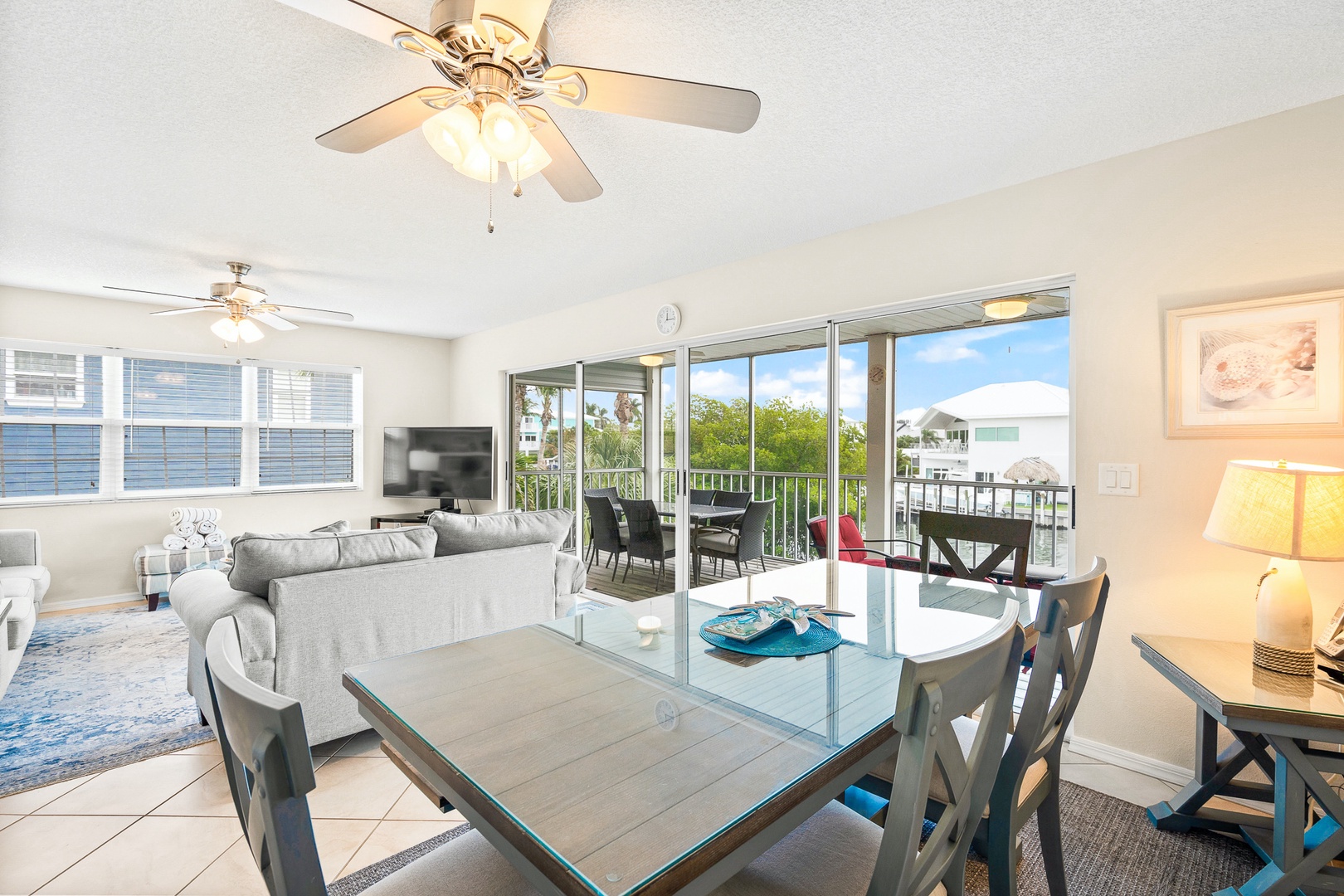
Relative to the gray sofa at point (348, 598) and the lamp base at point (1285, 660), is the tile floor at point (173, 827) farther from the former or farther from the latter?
the lamp base at point (1285, 660)

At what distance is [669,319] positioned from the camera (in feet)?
14.3

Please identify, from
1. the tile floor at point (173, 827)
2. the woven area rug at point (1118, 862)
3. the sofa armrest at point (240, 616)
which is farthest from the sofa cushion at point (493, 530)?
the woven area rug at point (1118, 862)

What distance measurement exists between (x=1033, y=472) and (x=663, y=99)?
2.38 m

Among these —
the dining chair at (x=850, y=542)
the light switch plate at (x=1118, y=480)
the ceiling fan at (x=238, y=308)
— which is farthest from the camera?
the ceiling fan at (x=238, y=308)

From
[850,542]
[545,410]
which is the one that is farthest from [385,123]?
[545,410]

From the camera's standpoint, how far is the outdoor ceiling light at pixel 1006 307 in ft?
9.14

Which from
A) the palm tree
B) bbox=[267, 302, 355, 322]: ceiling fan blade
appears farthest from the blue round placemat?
the palm tree

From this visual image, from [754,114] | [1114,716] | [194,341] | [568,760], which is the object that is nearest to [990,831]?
[568,760]

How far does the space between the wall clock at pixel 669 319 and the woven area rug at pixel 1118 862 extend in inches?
126

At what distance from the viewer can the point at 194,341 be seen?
5.32m

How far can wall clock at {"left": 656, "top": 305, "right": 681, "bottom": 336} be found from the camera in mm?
4293

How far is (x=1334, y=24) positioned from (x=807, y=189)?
1.66 meters

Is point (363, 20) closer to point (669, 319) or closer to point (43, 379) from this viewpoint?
point (669, 319)

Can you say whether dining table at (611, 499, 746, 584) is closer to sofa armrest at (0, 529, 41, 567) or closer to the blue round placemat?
the blue round placemat
